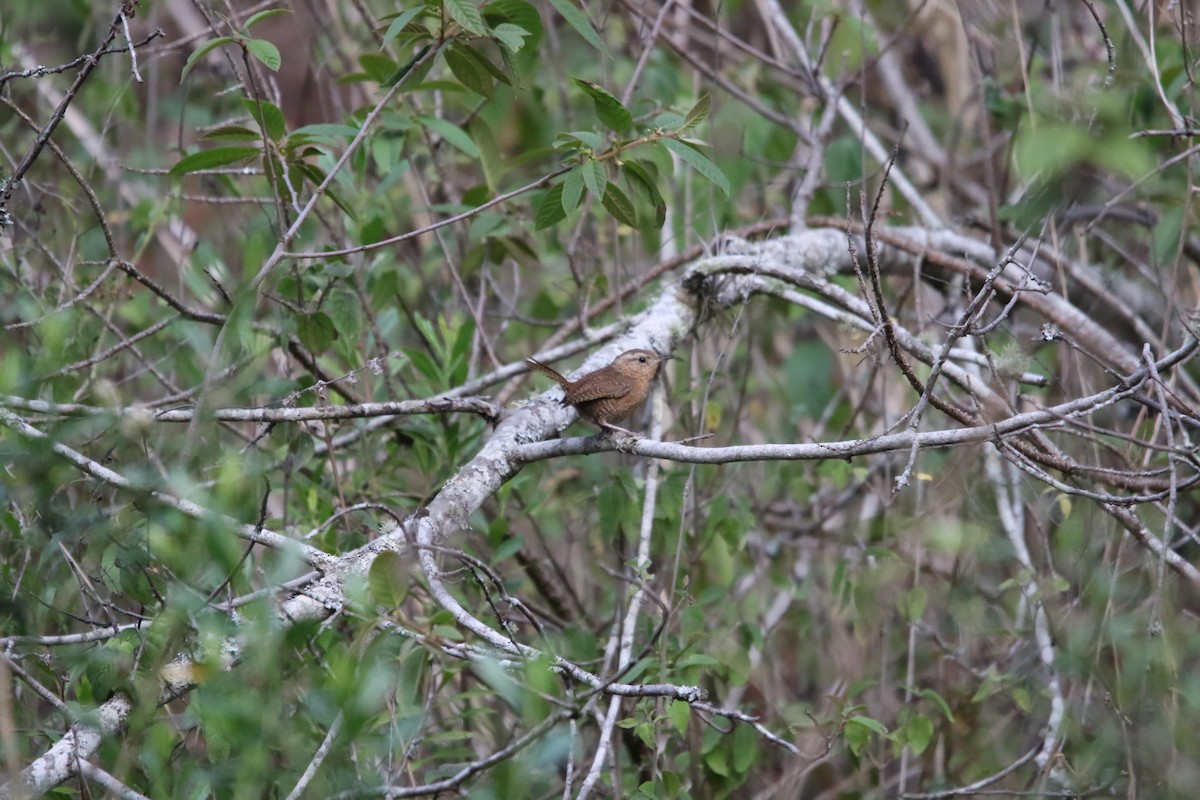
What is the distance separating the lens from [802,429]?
531 centimetres

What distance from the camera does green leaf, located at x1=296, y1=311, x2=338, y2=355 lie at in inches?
123

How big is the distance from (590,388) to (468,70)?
0.94 metres

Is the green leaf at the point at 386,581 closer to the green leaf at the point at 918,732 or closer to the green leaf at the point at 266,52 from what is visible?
the green leaf at the point at 266,52

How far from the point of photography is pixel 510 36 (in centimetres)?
258

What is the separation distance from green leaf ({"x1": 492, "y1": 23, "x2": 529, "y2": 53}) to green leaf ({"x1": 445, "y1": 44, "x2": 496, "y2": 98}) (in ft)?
0.51

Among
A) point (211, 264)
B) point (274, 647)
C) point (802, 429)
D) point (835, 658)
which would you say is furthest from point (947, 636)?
point (274, 647)

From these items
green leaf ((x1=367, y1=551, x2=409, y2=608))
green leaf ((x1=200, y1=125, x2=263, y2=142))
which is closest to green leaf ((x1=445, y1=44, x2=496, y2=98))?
green leaf ((x1=200, y1=125, x2=263, y2=142))

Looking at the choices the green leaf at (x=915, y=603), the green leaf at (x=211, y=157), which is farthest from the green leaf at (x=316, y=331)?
the green leaf at (x=915, y=603)

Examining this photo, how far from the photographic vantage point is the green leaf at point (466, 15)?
8.11ft

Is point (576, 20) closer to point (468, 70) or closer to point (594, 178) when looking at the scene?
point (468, 70)

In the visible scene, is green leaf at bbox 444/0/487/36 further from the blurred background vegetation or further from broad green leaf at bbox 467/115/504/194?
Result: broad green leaf at bbox 467/115/504/194

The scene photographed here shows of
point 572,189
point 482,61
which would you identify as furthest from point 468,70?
point 572,189

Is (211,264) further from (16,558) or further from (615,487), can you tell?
(615,487)

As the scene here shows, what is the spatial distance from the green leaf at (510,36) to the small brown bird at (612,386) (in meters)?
0.95
